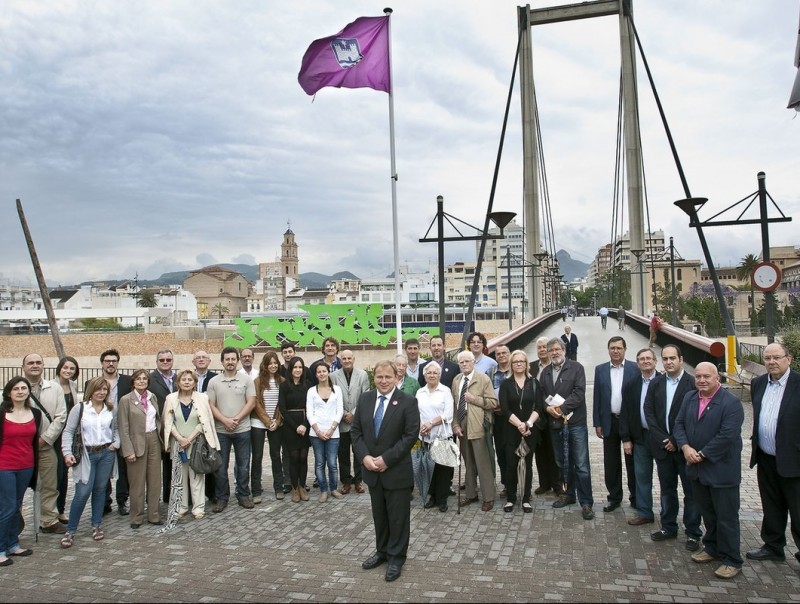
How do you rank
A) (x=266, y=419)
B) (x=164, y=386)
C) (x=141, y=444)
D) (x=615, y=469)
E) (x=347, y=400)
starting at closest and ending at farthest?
(x=615, y=469) < (x=141, y=444) < (x=164, y=386) < (x=266, y=419) < (x=347, y=400)

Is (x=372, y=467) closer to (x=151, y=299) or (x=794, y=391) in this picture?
(x=794, y=391)

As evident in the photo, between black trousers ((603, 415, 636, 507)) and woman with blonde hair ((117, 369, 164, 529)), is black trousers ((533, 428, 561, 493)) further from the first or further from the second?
woman with blonde hair ((117, 369, 164, 529))

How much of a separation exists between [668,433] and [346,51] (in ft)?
28.3

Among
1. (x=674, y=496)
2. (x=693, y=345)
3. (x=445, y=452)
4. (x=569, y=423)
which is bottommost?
(x=674, y=496)

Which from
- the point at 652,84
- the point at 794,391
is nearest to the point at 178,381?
the point at 794,391

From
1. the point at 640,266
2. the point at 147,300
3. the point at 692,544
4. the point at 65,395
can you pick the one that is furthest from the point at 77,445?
the point at 147,300

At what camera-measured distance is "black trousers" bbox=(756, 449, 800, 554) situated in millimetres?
4805

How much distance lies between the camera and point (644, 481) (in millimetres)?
5766

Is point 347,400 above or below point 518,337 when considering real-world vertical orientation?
below

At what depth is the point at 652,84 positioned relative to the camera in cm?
1695

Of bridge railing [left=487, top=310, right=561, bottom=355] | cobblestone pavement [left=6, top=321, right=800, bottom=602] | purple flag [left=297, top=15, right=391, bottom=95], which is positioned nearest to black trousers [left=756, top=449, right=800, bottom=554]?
cobblestone pavement [left=6, top=321, right=800, bottom=602]

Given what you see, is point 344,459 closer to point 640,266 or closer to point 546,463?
point 546,463

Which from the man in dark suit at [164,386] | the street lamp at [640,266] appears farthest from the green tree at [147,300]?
the man in dark suit at [164,386]

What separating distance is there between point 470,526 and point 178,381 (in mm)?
3368
